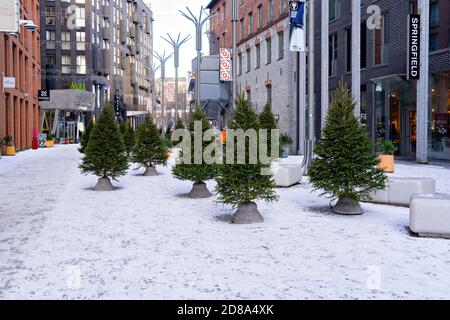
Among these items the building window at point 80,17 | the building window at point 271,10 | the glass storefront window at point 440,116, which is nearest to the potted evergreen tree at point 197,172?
the glass storefront window at point 440,116

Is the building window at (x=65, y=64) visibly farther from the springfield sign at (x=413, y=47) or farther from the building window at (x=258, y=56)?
the springfield sign at (x=413, y=47)

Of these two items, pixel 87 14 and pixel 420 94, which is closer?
pixel 420 94

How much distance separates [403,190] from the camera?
37.4 ft

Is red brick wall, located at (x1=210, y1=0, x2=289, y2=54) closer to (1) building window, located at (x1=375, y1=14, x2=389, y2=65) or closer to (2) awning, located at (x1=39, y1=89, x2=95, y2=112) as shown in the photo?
(1) building window, located at (x1=375, y1=14, x2=389, y2=65)

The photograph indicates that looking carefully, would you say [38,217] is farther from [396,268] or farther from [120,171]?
[396,268]

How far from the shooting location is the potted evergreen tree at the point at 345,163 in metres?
10.2

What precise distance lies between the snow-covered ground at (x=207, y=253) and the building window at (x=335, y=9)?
62.5 feet

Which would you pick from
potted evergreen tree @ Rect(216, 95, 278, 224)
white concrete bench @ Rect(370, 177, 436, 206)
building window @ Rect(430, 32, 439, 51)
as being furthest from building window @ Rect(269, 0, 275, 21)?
potted evergreen tree @ Rect(216, 95, 278, 224)

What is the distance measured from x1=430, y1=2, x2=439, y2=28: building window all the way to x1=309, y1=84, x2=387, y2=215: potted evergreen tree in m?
13.3

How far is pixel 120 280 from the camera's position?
19.5 ft

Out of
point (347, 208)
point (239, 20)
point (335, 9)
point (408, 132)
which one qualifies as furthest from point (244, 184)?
point (239, 20)

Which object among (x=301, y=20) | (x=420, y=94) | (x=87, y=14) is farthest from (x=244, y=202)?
(x=87, y=14)

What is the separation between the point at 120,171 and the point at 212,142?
339cm

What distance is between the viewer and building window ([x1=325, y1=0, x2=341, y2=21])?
93.5 feet
